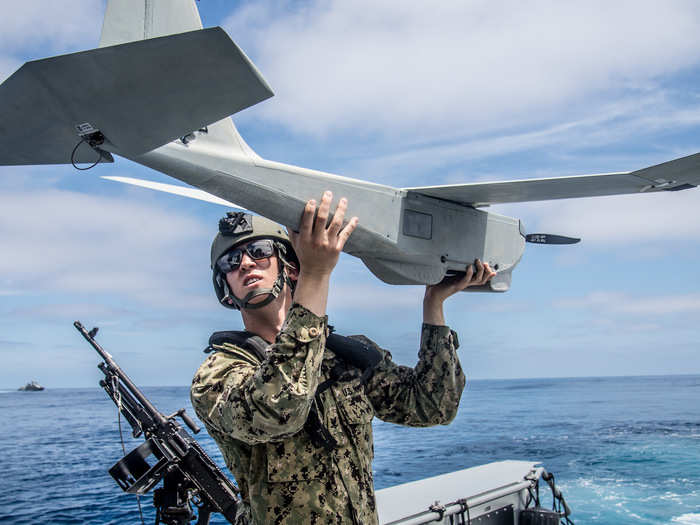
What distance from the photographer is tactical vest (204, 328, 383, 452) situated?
2.02m

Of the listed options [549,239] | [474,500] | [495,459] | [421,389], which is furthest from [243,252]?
[495,459]

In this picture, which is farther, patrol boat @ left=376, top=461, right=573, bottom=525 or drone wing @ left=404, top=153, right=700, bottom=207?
patrol boat @ left=376, top=461, right=573, bottom=525

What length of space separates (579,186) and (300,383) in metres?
1.89

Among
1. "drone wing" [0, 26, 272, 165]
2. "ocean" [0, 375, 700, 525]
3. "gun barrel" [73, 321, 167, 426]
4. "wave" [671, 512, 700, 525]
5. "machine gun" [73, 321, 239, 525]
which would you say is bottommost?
"ocean" [0, 375, 700, 525]

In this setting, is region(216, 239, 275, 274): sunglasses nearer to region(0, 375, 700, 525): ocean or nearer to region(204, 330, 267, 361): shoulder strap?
region(204, 330, 267, 361): shoulder strap

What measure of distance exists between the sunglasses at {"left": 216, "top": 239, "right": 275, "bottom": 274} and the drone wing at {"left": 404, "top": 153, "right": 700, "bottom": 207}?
806mm

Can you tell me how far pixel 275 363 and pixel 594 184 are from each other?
78.0 inches

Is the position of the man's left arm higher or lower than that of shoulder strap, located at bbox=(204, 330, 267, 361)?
lower

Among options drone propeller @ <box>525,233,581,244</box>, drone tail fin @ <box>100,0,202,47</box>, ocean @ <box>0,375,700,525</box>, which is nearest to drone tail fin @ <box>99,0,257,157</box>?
drone tail fin @ <box>100,0,202,47</box>

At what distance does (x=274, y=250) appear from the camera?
7.55 feet

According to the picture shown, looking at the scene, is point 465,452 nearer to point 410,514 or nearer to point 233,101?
point 410,514

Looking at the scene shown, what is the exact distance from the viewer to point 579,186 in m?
2.88

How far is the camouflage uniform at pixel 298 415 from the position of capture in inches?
67.4

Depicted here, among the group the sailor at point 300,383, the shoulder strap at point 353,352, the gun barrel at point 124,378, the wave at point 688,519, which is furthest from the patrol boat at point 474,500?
the wave at point 688,519
